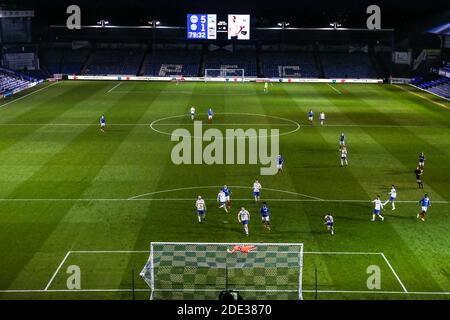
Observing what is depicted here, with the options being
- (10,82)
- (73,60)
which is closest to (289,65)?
(73,60)

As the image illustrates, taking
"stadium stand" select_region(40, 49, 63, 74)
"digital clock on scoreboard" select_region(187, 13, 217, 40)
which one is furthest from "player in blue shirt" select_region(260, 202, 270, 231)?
"stadium stand" select_region(40, 49, 63, 74)

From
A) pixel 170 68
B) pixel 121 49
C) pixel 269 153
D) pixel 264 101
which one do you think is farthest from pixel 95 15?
pixel 269 153

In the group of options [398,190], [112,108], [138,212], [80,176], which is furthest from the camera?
[112,108]

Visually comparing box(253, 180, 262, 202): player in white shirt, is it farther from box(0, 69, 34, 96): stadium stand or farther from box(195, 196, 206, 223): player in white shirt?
box(0, 69, 34, 96): stadium stand

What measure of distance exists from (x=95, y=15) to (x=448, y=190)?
3095 inches

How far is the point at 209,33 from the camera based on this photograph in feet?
277

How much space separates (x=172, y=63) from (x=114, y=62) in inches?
380

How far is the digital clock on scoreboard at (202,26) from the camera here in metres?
83.9

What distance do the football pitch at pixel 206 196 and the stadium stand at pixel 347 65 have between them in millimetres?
30028

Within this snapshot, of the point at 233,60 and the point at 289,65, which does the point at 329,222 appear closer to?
the point at 289,65

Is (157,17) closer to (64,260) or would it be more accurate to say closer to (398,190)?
(398,190)

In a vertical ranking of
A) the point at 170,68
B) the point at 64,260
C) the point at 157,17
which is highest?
the point at 157,17

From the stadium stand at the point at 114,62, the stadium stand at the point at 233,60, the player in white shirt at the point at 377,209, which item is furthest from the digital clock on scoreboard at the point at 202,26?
the player in white shirt at the point at 377,209

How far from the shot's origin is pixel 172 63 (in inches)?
3622
